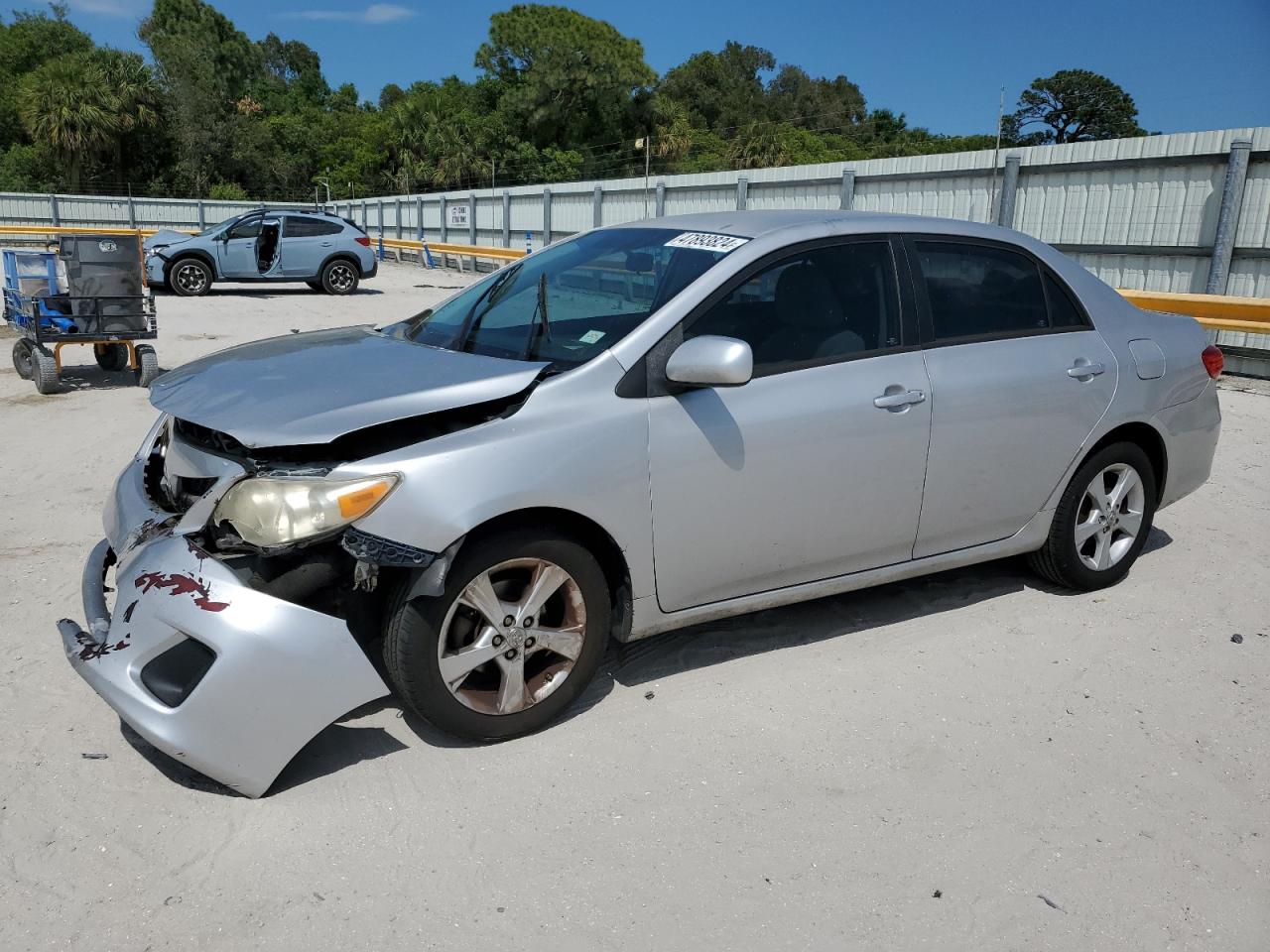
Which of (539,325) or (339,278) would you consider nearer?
(539,325)

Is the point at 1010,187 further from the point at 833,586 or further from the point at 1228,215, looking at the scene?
the point at 833,586

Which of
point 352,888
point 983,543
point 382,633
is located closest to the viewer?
point 352,888

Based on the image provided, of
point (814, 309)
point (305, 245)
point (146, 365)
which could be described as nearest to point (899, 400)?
point (814, 309)

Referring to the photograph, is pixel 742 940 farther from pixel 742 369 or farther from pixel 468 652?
pixel 742 369

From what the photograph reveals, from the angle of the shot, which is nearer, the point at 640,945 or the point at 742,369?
the point at 640,945

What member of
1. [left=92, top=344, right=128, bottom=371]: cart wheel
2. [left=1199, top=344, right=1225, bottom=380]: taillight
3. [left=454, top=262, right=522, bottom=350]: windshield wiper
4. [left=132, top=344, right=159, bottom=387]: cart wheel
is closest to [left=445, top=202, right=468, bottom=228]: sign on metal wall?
[left=92, top=344, right=128, bottom=371]: cart wheel

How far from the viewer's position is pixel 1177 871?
9.01ft

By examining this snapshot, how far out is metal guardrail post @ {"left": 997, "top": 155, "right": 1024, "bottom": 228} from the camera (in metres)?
14.1

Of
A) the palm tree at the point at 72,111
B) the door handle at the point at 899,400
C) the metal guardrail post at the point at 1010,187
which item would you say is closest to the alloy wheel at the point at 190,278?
the metal guardrail post at the point at 1010,187

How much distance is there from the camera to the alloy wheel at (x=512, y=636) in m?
3.09

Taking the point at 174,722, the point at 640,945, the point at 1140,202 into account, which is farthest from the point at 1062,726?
the point at 1140,202

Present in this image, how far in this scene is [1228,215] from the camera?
1162cm

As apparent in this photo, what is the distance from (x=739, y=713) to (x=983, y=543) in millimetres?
1418

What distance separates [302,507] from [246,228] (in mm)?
17946
